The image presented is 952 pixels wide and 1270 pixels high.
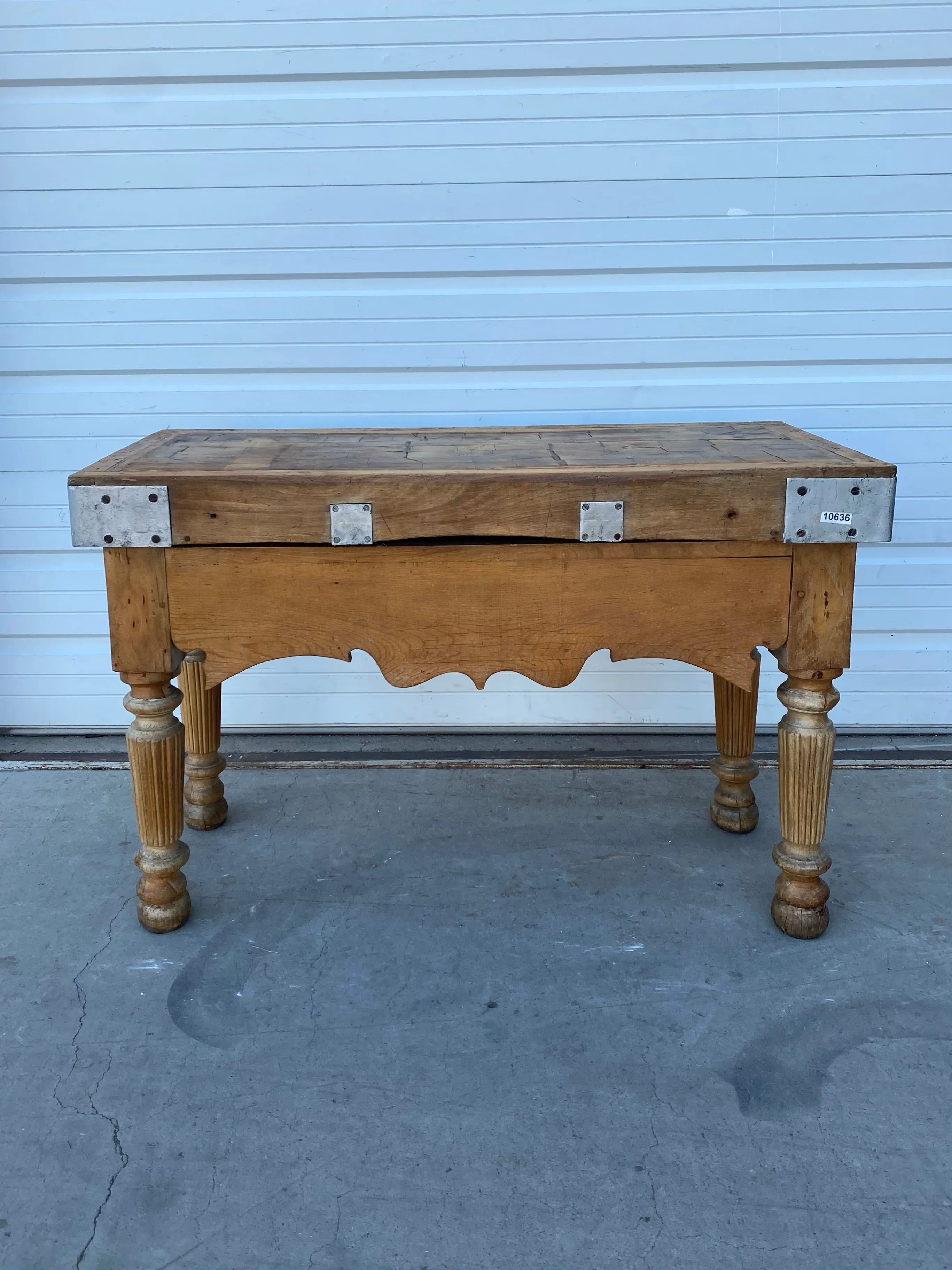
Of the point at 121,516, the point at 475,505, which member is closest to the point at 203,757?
the point at 121,516

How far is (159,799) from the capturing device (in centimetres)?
201

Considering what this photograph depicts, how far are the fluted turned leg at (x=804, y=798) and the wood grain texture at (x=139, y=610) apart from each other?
1.13 metres

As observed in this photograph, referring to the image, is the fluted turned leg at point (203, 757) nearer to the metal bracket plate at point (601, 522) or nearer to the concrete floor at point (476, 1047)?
the concrete floor at point (476, 1047)

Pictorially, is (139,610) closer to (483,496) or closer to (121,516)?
A: (121,516)

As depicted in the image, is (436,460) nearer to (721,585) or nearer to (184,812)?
(721,585)

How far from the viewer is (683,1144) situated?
1.54m

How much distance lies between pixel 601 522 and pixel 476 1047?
0.90 meters

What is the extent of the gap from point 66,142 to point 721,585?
2019mm

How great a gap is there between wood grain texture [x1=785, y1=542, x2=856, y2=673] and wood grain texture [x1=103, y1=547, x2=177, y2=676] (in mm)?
1123

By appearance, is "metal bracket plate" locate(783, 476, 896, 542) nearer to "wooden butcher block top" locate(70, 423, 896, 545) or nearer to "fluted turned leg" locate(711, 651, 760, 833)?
"wooden butcher block top" locate(70, 423, 896, 545)

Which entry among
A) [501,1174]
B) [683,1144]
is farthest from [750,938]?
[501,1174]

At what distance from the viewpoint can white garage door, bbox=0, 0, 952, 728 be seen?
2635 mm

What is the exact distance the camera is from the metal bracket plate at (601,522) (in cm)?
183

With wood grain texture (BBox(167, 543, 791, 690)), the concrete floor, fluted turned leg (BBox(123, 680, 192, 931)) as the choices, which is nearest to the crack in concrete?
the concrete floor
